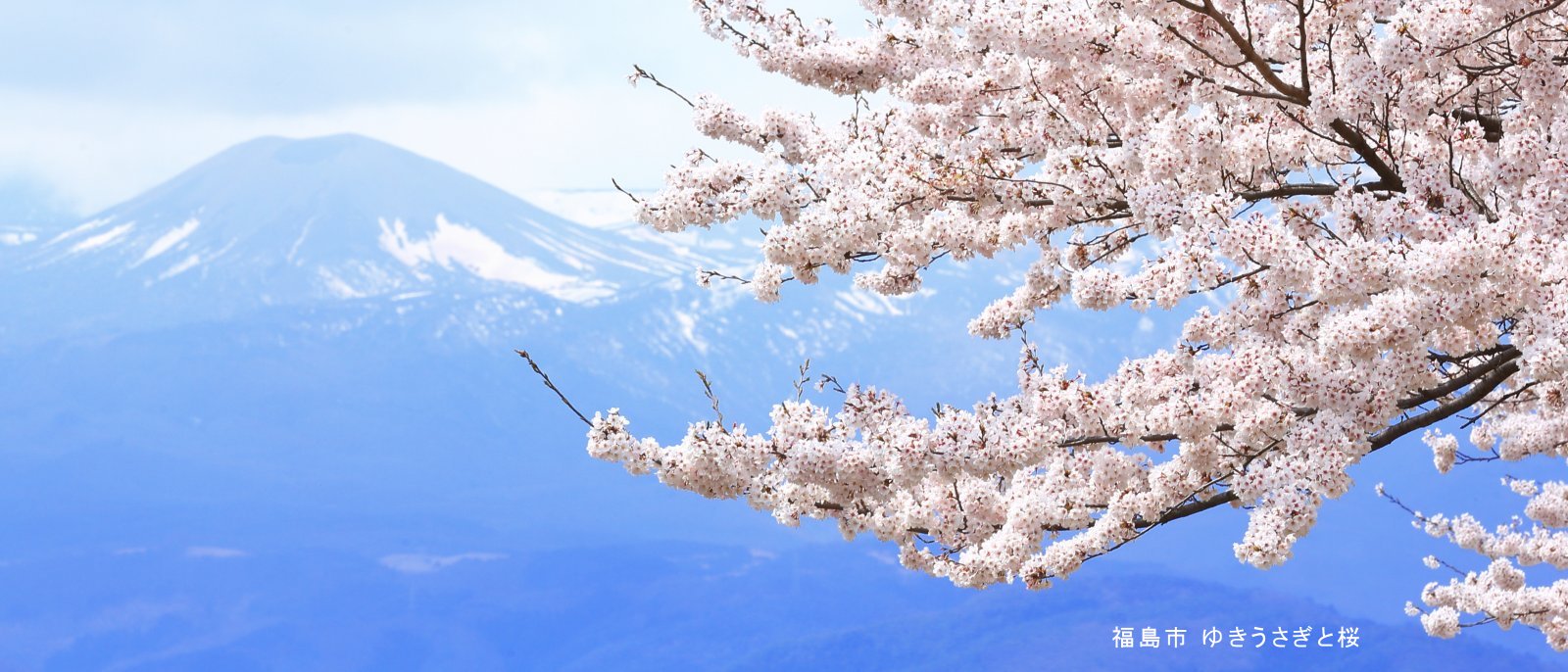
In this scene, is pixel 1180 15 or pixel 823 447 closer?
pixel 823 447

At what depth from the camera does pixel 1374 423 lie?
6.00m

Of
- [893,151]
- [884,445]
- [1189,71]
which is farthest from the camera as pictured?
[893,151]

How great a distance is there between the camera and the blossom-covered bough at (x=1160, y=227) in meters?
5.76

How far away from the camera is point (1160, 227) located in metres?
6.21

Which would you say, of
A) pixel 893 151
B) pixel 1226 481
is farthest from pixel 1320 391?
pixel 893 151

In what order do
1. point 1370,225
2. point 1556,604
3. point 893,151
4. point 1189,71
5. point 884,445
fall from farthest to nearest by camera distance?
point 1556,604 < point 893,151 < point 1189,71 < point 884,445 < point 1370,225

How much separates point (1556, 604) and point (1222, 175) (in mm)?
7491

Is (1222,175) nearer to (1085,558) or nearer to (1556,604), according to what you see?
(1085,558)

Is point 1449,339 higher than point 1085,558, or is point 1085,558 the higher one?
point 1449,339

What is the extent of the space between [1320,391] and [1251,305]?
0.91 m

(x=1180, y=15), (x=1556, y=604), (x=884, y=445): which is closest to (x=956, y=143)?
(x=1180, y=15)

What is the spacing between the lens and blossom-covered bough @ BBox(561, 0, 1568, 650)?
5.76 metres

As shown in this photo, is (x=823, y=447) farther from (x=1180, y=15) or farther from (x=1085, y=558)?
(x=1180, y=15)

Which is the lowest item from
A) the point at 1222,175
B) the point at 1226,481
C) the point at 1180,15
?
the point at 1226,481
